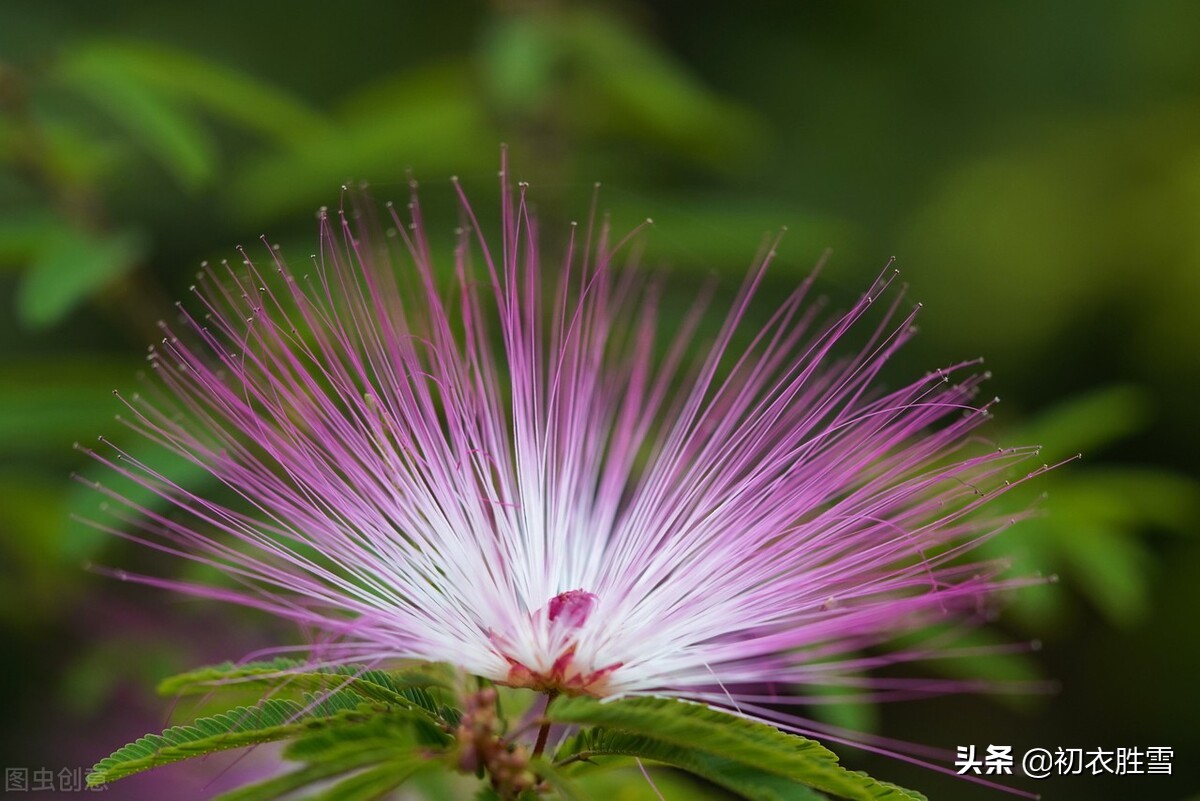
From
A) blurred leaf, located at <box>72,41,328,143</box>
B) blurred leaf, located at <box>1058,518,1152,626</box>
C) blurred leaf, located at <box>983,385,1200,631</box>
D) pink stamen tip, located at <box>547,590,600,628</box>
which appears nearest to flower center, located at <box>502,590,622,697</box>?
pink stamen tip, located at <box>547,590,600,628</box>

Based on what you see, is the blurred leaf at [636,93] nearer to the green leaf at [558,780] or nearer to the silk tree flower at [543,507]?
the silk tree flower at [543,507]

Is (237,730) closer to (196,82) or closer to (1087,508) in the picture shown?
(196,82)

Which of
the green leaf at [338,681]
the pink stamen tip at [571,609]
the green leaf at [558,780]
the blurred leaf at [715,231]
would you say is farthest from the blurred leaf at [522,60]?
the green leaf at [558,780]

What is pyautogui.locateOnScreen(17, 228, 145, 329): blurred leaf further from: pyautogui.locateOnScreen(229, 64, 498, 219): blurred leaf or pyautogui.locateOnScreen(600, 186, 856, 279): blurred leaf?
pyautogui.locateOnScreen(600, 186, 856, 279): blurred leaf

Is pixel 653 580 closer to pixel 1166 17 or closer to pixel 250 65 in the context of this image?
pixel 1166 17

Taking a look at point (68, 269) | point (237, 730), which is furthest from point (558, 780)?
point (68, 269)

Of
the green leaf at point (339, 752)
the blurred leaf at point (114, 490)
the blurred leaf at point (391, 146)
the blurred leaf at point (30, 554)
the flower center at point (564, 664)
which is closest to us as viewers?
the green leaf at point (339, 752)
